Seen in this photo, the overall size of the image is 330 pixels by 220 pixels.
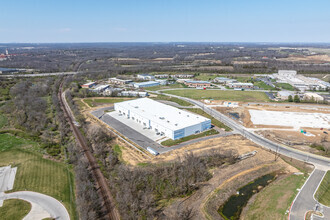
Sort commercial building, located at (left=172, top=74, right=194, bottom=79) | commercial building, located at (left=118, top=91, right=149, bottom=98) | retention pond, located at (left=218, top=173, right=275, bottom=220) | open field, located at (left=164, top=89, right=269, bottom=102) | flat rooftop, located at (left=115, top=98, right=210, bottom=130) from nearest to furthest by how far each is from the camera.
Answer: retention pond, located at (left=218, top=173, right=275, bottom=220), flat rooftop, located at (left=115, top=98, right=210, bottom=130), open field, located at (left=164, top=89, right=269, bottom=102), commercial building, located at (left=118, top=91, right=149, bottom=98), commercial building, located at (left=172, top=74, right=194, bottom=79)

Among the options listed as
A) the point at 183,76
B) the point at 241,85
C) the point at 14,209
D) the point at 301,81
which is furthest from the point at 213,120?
the point at 301,81

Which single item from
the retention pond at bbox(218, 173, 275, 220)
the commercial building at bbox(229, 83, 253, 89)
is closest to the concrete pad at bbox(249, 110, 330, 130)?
the retention pond at bbox(218, 173, 275, 220)

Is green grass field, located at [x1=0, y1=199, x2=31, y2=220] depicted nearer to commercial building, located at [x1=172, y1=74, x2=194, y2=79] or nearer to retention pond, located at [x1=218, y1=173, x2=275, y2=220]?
retention pond, located at [x1=218, y1=173, x2=275, y2=220]

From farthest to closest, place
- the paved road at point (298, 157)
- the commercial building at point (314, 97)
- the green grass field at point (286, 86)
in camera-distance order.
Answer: the green grass field at point (286, 86) → the commercial building at point (314, 97) → the paved road at point (298, 157)

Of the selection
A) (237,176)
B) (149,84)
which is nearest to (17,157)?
(237,176)

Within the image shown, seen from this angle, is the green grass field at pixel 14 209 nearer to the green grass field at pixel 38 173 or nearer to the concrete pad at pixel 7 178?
the green grass field at pixel 38 173

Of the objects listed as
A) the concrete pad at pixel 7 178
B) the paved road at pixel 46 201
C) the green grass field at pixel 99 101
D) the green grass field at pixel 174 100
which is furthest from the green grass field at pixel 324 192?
the green grass field at pixel 99 101

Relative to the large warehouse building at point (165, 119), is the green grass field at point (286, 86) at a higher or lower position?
higher

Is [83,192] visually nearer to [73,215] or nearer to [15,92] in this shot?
[73,215]
